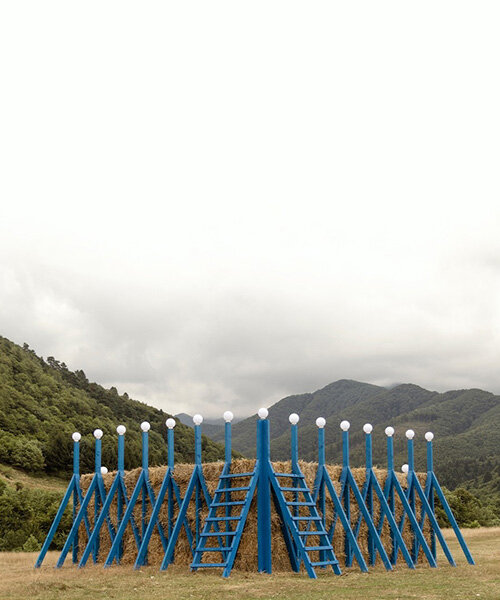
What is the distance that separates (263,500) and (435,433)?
4481 inches

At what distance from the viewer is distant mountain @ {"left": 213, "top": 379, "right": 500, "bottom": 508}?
8862 centimetres

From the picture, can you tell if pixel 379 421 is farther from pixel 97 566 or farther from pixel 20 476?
pixel 97 566

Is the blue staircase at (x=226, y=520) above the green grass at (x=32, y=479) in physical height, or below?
below

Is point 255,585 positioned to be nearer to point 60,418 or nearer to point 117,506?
point 117,506

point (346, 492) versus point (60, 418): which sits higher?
point (60, 418)

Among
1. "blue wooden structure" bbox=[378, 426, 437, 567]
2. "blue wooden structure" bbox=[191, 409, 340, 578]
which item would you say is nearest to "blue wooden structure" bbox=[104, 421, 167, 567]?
"blue wooden structure" bbox=[191, 409, 340, 578]

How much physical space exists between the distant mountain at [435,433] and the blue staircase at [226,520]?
174 ft

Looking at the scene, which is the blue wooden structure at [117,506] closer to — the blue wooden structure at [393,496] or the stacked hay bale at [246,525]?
the stacked hay bale at [246,525]

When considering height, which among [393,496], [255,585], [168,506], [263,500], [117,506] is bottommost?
[255,585]

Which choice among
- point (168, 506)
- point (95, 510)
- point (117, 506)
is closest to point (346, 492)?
point (168, 506)

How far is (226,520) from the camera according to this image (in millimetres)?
13977

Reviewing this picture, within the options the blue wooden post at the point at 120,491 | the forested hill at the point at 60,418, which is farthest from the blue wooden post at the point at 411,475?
the forested hill at the point at 60,418

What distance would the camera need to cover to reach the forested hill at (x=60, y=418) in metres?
49.9

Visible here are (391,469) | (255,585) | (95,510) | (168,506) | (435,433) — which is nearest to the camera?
(255,585)
